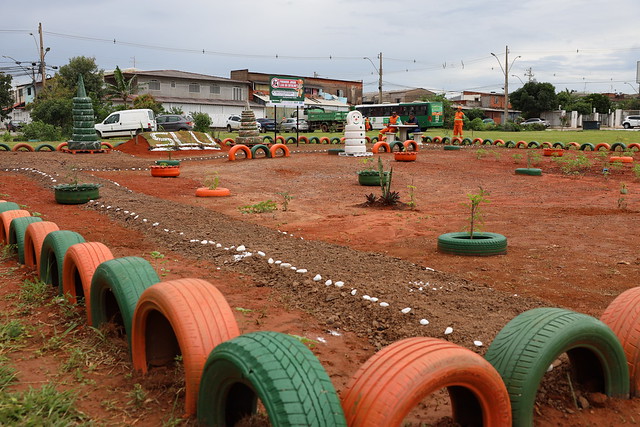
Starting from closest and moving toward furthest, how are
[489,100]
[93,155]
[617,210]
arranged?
[617,210]
[93,155]
[489,100]

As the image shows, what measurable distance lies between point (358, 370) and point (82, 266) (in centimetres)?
301

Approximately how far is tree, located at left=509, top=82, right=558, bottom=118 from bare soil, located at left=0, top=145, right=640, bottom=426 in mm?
62837

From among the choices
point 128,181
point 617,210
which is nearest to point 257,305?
point 617,210

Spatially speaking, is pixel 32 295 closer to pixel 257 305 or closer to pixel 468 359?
pixel 257 305

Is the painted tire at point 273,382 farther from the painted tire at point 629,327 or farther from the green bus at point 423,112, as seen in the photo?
the green bus at point 423,112

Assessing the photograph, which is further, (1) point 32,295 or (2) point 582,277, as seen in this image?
(2) point 582,277

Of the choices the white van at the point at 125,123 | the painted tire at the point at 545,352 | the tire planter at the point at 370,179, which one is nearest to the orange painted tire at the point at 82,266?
the painted tire at the point at 545,352

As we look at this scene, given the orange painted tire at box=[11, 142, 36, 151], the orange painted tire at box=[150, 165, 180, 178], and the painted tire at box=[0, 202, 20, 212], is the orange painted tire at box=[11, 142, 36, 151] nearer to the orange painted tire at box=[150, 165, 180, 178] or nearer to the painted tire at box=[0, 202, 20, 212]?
the orange painted tire at box=[150, 165, 180, 178]

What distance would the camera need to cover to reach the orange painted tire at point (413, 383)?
2494mm

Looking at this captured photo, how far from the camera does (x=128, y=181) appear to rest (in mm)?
16672

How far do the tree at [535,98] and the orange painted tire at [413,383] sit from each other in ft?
253

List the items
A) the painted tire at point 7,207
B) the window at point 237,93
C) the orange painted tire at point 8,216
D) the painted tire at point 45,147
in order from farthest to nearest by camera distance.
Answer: the window at point 237,93
the painted tire at point 45,147
the painted tire at point 7,207
the orange painted tire at point 8,216

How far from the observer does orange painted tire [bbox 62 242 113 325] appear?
474 cm

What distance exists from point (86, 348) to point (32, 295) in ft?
5.18
